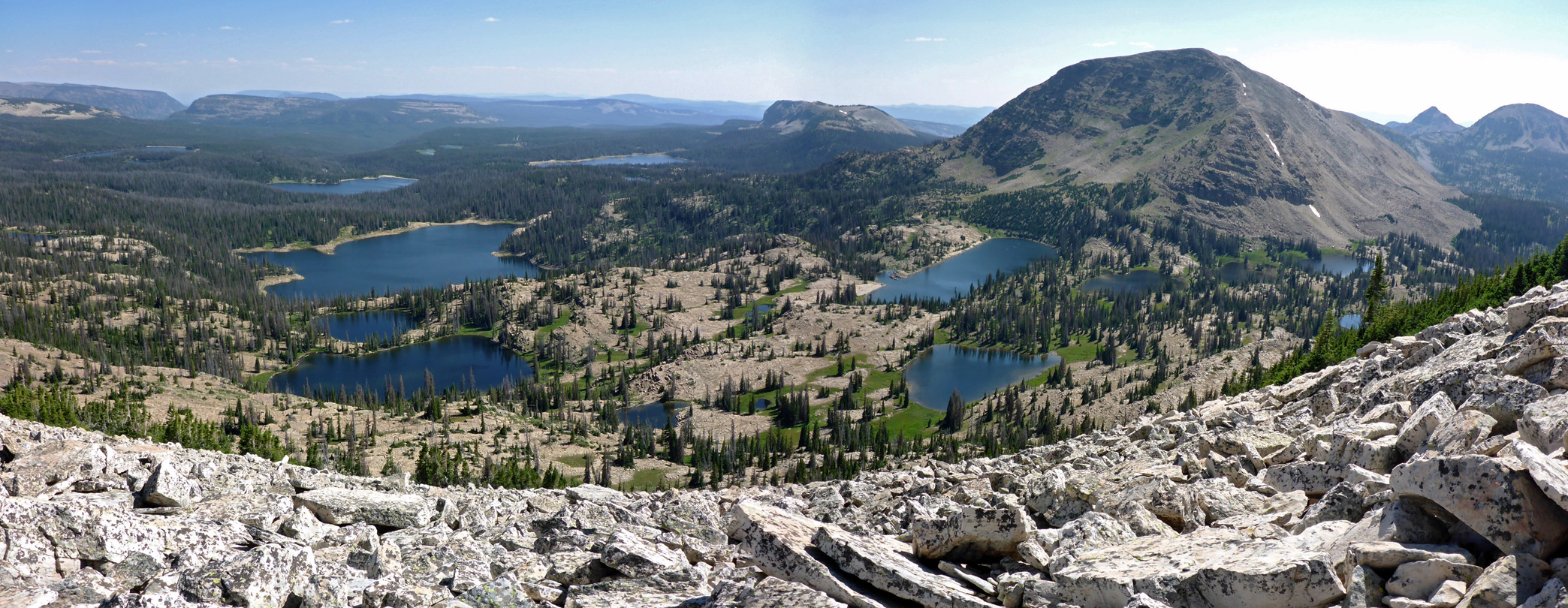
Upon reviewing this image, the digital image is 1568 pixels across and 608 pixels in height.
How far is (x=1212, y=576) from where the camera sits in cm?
1393

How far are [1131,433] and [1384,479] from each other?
27436 millimetres

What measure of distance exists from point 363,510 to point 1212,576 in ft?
78.2

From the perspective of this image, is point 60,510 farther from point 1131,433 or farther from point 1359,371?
point 1359,371

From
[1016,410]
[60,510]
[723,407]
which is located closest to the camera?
[60,510]

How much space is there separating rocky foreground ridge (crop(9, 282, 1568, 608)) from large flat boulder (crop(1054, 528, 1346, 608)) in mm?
39

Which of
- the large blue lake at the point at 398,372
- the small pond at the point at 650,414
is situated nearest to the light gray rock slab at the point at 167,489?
the small pond at the point at 650,414

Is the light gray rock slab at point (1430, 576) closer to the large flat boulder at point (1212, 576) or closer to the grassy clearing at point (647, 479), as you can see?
the large flat boulder at point (1212, 576)

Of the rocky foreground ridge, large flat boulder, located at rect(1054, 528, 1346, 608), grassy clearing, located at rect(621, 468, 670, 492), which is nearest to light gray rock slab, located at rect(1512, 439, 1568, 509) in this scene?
the rocky foreground ridge

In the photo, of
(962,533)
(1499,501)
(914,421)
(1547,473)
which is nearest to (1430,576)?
(1499,501)

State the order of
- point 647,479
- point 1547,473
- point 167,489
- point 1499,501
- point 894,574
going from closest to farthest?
point 1547,473 < point 1499,501 < point 894,574 < point 167,489 < point 647,479

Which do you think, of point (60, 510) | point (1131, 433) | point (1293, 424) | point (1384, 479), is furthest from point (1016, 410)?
point (60, 510)

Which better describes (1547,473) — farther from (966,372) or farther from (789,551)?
(966,372)

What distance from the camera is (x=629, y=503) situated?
31578 mm

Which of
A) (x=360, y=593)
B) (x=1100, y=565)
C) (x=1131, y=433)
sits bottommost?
(x=1131, y=433)
